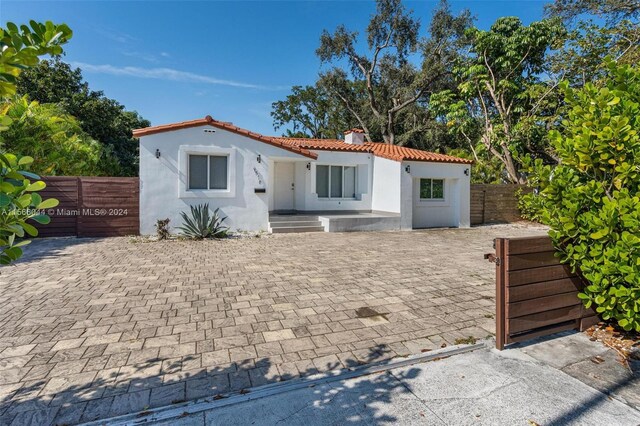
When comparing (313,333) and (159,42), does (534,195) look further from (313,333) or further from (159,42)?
(159,42)

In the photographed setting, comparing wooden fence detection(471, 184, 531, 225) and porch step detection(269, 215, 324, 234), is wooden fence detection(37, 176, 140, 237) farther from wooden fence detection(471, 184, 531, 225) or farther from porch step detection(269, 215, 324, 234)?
A: wooden fence detection(471, 184, 531, 225)

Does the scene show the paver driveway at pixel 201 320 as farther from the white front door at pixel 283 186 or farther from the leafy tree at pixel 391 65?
the leafy tree at pixel 391 65

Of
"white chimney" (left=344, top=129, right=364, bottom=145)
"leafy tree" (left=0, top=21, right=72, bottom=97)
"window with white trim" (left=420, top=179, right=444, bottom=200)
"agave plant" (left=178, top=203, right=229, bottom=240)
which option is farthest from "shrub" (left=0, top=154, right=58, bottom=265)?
"white chimney" (left=344, top=129, right=364, bottom=145)

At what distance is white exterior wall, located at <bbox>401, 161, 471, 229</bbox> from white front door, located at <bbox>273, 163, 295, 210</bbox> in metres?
5.93

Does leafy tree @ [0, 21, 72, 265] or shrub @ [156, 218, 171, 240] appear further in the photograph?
shrub @ [156, 218, 171, 240]

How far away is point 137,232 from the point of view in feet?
38.9

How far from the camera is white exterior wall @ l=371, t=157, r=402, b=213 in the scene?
48.0ft

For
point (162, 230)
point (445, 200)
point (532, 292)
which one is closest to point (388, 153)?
point (445, 200)

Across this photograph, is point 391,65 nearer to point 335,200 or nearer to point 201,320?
point 335,200

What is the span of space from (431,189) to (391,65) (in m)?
17.5

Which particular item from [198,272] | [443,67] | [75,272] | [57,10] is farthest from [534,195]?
[443,67]

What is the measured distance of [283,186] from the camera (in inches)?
639

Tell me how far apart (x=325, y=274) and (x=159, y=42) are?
46.1ft

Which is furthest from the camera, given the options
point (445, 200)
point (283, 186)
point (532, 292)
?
point (283, 186)
